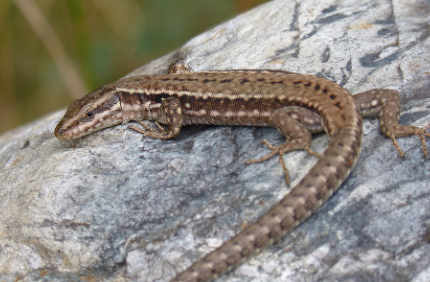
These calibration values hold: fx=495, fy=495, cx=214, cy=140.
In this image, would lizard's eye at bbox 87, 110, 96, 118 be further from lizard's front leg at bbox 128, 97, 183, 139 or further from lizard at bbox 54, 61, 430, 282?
lizard's front leg at bbox 128, 97, 183, 139

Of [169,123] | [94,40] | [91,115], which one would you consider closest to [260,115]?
[169,123]

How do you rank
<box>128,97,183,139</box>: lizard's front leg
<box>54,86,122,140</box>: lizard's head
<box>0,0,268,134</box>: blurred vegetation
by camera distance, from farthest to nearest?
1. <box>0,0,268,134</box>: blurred vegetation
2. <box>54,86,122,140</box>: lizard's head
3. <box>128,97,183,139</box>: lizard's front leg

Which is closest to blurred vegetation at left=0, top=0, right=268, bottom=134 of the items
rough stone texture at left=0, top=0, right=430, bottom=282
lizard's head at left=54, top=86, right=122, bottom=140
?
lizard's head at left=54, top=86, right=122, bottom=140

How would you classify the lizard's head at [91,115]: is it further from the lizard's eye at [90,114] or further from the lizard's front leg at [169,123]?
the lizard's front leg at [169,123]

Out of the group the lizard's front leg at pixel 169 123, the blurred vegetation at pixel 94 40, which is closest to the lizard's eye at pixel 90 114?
the lizard's front leg at pixel 169 123

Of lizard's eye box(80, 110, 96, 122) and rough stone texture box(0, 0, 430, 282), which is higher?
lizard's eye box(80, 110, 96, 122)
